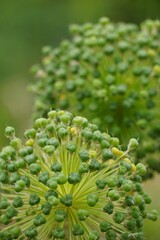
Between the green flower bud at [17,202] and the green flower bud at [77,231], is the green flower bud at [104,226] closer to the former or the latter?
the green flower bud at [77,231]

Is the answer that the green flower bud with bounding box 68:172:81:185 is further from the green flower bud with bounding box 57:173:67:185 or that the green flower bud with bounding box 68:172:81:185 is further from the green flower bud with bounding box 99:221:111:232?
the green flower bud with bounding box 99:221:111:232

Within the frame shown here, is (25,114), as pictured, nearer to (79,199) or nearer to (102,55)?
(102,55)

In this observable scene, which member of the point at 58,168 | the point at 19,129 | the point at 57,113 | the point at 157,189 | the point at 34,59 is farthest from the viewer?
the point at 34,59

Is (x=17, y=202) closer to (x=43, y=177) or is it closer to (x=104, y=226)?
(x=43, y=177)

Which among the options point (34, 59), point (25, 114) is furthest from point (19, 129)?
point (34, 59)

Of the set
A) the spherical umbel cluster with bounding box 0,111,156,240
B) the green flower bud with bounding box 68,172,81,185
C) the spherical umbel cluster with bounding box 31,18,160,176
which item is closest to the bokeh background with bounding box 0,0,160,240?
the spherical umbel cluster with bounding box 31,18,160,176

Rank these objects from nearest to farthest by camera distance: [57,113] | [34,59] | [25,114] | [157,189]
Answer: [57,113], [157,189], [25,114], [34,59]
